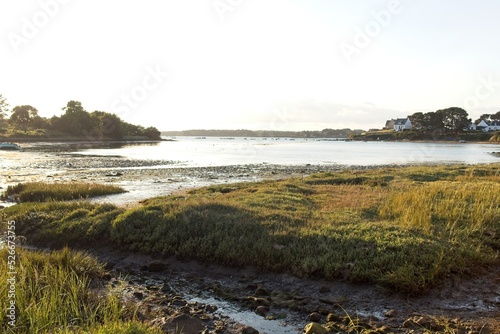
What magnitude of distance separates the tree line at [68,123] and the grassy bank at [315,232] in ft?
456

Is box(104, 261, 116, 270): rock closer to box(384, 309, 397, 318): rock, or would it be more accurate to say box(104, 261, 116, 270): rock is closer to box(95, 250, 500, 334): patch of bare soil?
box(95, 250, 500, 334): patch of bare soil

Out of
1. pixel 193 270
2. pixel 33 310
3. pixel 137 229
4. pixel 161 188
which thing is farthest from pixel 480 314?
pixel 161 188

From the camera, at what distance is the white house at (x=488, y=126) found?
7116 inches

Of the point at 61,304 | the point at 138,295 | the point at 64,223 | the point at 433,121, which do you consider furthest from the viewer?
the point at 433,121

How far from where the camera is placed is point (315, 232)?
→ 12.5 meters

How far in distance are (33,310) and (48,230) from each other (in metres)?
9.63

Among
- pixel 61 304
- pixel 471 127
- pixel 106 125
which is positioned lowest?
pixel 61 304

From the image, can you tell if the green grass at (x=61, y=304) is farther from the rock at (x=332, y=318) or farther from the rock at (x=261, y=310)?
the rock at (x=332, y=318)

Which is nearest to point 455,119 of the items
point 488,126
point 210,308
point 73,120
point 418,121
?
point 418,121

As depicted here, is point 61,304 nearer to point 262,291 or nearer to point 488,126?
point 262,291

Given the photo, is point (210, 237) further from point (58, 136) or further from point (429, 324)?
point (58, 136)

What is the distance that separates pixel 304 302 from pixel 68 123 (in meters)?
157

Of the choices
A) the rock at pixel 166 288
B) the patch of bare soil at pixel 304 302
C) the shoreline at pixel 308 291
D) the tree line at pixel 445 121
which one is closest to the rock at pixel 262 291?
the patch of bare soil at pixel 304 302

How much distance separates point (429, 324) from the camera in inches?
306
